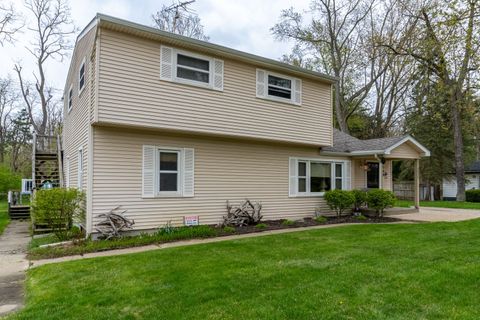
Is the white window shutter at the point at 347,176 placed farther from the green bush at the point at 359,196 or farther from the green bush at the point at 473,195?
the green bush at the point at 473,195

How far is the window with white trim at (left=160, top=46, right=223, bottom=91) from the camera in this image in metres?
8.98

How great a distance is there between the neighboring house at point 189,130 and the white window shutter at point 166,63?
3 cm

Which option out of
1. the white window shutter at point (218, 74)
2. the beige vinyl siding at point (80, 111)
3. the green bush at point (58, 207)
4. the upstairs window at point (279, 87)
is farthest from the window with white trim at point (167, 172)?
the upstairs window at point (279, 87)

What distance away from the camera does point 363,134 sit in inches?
1188

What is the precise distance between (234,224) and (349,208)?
17.2 feet

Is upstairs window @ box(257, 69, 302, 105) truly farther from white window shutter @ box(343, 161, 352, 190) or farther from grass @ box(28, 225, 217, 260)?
grass @ box(28, 225, 217, 260)

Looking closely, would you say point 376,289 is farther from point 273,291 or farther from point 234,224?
point 234,224

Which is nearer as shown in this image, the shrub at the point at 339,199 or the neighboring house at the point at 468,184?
the shrub at the point at 339,199

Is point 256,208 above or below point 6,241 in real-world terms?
above

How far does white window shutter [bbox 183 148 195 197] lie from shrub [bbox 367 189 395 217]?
6611 millimetres

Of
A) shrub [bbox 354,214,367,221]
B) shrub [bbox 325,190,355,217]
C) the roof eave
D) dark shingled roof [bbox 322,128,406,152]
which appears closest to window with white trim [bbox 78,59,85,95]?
the roof eave

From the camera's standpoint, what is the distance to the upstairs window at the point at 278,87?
10891 millimetres

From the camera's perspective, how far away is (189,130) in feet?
30.2

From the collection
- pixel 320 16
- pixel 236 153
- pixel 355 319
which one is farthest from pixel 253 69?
pixel 320 16
